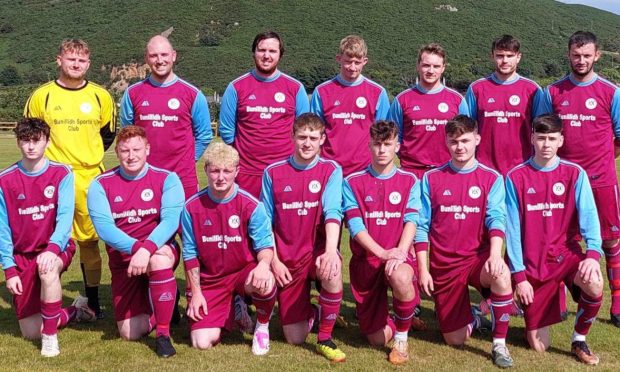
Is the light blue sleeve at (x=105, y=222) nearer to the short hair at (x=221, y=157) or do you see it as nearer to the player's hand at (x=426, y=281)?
the short hair at (x=221, y=157)

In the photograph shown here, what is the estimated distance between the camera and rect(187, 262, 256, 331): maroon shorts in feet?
15.8

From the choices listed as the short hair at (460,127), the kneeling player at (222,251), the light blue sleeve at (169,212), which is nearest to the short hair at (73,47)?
the light blue sleeve at (169,212)

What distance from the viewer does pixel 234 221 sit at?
4773 mm

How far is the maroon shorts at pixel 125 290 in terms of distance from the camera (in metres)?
5.00

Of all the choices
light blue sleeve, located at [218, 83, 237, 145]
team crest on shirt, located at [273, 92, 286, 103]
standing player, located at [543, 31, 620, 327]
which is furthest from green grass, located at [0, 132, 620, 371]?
team crest on shirt, located at [273, 92, 286, 103]

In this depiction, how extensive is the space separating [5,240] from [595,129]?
16.0 ft

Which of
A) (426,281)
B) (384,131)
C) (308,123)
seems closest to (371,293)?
(426,281)

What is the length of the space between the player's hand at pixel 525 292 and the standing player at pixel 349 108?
1.87 meters

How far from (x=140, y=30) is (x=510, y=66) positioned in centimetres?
10180

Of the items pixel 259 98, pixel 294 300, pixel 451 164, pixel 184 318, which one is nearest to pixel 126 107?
pixel 259 98

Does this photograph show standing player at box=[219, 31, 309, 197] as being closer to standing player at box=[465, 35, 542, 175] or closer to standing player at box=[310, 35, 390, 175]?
standing player at box=[310, 35, 390, 175]

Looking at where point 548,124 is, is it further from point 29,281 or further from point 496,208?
point 29,281

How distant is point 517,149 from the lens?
565 cm

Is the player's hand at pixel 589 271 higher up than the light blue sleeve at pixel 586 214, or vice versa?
the light blue sleeve at pixel 586 214
